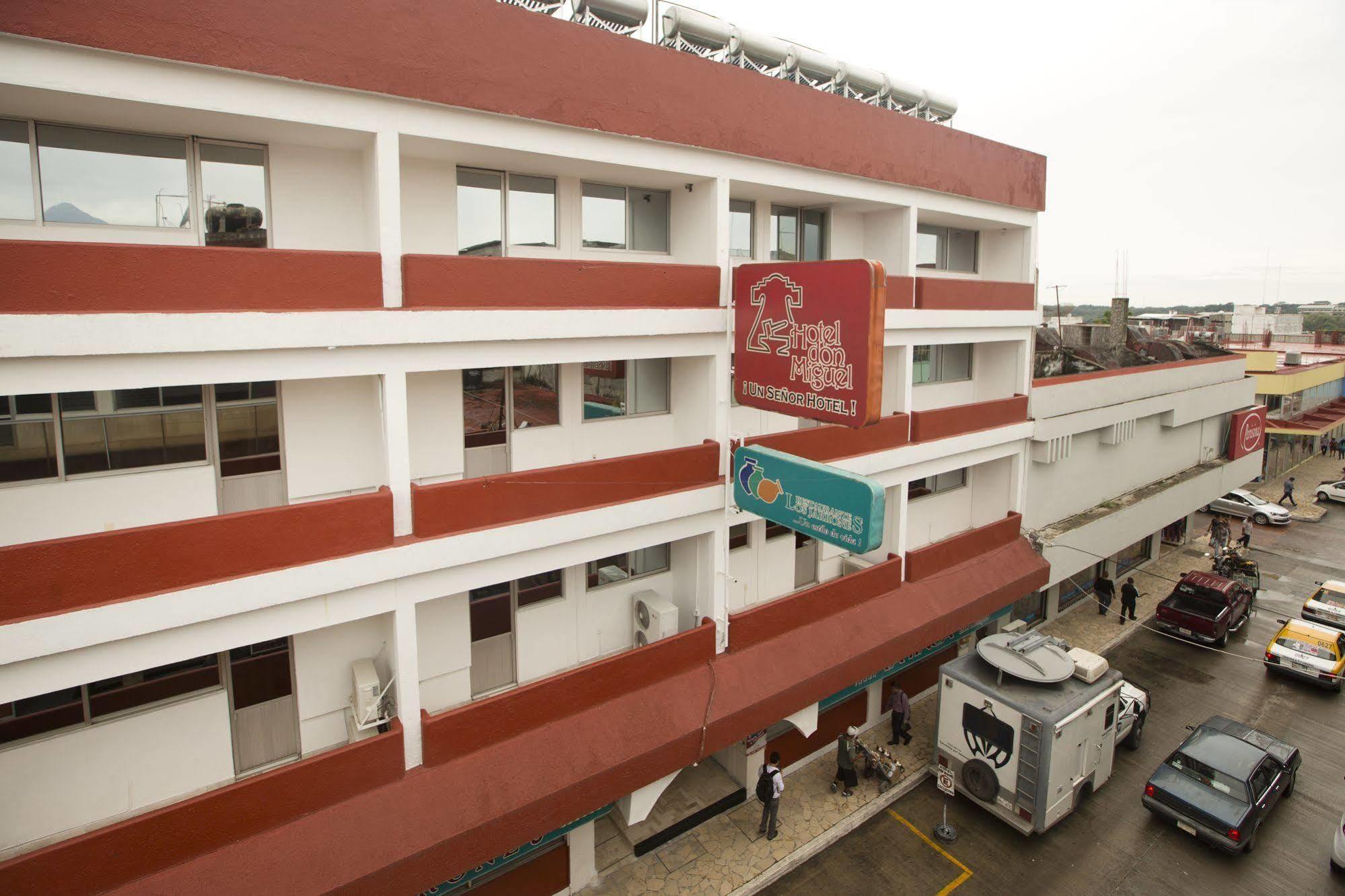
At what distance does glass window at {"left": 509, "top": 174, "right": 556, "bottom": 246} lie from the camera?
34.6ft

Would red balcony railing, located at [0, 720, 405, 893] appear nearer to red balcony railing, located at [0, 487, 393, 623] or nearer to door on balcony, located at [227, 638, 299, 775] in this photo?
door on balcony, located at [227, 638, 299, 775]

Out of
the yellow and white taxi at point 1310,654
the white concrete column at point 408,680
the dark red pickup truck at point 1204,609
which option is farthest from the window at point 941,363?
the white concrete column at point 408,680

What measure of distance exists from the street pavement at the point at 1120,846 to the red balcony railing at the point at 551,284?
10003 millimetres

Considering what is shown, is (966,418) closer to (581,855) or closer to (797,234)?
(797,234)

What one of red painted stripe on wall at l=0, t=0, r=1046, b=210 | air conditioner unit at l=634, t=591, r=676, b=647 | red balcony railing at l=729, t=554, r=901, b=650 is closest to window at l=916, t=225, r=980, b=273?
red painted stripe on wall at l=0, t=0, r=1046, b=210

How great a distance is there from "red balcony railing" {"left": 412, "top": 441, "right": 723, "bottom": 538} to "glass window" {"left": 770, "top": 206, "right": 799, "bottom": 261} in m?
4.78

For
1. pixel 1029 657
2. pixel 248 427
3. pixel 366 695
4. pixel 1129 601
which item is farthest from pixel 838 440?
pixel 1129 601

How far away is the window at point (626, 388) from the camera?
37.8ft

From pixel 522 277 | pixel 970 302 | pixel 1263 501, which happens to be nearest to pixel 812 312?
pixel 522 277

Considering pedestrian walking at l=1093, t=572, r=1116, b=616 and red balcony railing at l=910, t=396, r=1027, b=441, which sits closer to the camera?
red balcony railing at l=910, t=396, r=1027, b=441

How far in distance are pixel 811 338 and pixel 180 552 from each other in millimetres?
7908

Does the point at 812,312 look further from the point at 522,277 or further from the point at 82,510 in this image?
the point at 82,510

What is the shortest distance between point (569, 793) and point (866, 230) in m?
12.3

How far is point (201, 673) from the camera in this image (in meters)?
8.48
